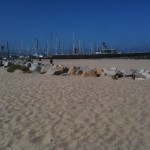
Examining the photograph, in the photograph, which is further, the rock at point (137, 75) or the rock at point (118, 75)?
the rock at point (118, 75)

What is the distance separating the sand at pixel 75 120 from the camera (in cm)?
615

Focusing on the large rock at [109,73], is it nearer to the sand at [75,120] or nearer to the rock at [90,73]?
the rock at [90,73]

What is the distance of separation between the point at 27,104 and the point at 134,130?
156 inches

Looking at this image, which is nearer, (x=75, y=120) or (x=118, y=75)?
(x=75, y=120)

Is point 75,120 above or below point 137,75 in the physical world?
below

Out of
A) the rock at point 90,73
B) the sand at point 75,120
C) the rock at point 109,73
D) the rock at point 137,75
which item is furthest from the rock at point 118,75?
the sand at point 75,120

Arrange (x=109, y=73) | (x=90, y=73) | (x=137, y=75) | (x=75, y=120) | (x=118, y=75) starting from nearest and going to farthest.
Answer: (x=75, y=120) → (x=137, y=75) → (x=118, y=75) → (x=109, y=73) → (x=90, y=73)

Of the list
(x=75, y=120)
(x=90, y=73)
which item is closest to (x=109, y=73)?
(x=90, y=73)

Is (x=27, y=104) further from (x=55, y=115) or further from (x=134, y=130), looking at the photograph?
(x=134, y=130)

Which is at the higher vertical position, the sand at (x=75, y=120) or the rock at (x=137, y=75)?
the rock at (x=137, y=75)

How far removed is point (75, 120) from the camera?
772 cm

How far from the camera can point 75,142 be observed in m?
6.19

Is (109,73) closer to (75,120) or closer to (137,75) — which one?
(137,75)

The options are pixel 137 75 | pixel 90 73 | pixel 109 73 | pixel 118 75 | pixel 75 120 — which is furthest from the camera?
pixel 90 73
